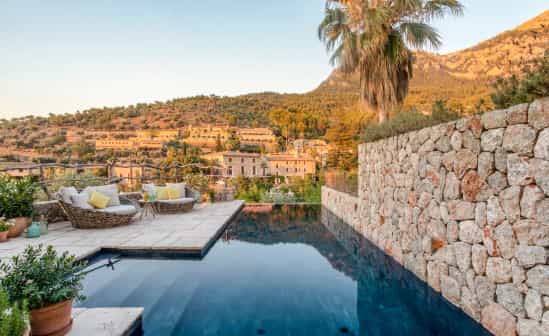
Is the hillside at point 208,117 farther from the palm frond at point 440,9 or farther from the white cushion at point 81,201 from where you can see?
Answer: the white cushion at point 81,201

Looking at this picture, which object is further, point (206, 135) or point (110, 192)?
point (206, 135)

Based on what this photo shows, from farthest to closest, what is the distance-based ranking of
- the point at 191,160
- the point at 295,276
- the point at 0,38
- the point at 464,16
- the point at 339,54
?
the point at 191,160
the point at 0,38
the point at 339,54
the point at 464,16
the point at 295,276

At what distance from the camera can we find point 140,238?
16.3 ft

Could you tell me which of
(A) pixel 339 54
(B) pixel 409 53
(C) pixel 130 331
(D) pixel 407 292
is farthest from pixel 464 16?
(C) pixel 130 331

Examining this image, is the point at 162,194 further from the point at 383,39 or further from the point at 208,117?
the point at 208,117

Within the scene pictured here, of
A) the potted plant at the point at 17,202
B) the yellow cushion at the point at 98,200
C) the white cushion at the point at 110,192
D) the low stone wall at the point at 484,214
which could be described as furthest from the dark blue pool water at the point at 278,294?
the white cushion at the point at 110,192

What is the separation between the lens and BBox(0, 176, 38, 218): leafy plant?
5.14 m

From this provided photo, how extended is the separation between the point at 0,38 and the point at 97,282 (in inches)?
528

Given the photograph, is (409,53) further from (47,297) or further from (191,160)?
(191,160)

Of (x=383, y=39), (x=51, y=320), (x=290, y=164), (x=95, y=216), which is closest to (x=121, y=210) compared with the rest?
(x=95, y=216)

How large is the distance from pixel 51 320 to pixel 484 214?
350 centimetres

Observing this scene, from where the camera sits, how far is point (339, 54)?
8.09 metres

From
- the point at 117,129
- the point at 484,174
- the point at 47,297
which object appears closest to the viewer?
the point at 47,297

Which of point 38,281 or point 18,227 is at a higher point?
point 38,281
